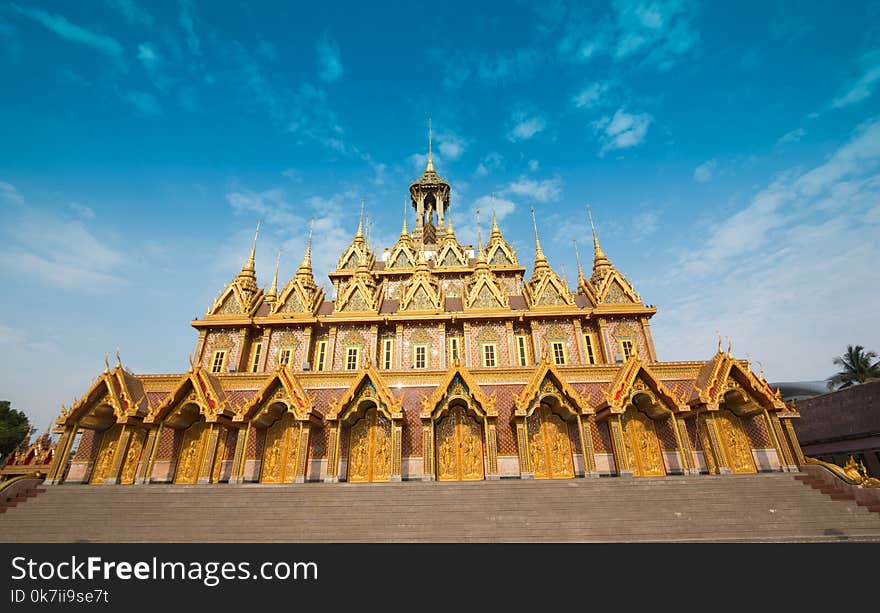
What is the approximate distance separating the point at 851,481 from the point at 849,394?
17216mm

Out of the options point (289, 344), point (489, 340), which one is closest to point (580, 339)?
point (489, 340)

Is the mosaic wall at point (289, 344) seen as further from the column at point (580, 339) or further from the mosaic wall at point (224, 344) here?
the column at point (580, 339)

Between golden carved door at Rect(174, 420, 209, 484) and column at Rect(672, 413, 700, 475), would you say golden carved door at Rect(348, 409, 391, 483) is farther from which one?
column at Rect(672, 413, 700, 475)

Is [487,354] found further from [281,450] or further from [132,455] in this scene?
[132,455]

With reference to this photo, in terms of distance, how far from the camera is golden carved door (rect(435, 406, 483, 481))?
1836 centimetres

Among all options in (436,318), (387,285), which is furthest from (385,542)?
(387,285)

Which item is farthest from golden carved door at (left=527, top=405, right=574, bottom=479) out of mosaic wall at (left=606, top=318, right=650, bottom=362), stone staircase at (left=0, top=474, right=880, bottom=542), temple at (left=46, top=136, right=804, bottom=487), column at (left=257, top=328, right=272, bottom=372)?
column at (left=257, top=328, right=272, bottom=372)

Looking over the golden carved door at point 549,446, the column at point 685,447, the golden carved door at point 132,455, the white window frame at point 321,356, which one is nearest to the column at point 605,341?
the column at point 685,447

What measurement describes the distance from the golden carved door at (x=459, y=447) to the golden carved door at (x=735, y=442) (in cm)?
1122

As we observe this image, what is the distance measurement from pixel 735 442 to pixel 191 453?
26260mm

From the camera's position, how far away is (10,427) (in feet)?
134
